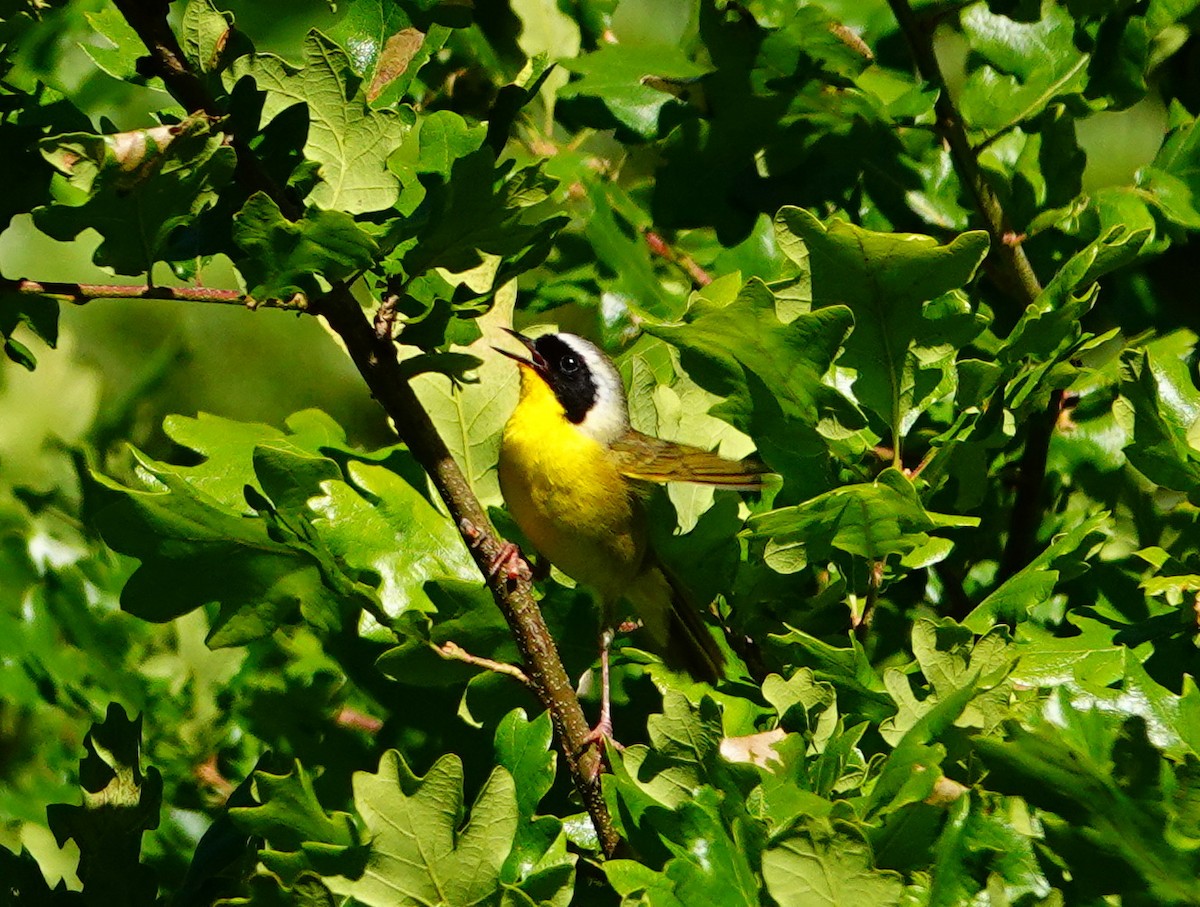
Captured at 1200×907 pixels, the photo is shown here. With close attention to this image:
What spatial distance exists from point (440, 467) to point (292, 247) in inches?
10.8

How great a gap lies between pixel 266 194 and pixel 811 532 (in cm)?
61

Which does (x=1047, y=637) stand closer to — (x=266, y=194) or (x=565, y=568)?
(x=565, y=568)

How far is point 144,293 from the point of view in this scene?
5.04ft

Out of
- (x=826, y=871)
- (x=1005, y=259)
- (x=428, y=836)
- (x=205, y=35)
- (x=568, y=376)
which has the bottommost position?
(x=568, y=376)

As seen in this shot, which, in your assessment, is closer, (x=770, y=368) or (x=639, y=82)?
(x=770, y=368)

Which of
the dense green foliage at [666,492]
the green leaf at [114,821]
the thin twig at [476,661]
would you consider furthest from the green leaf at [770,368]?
the green leaf at [114,821]

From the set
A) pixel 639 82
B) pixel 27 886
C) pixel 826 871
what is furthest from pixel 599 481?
pixel 826 871

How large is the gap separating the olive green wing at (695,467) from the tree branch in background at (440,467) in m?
0.29

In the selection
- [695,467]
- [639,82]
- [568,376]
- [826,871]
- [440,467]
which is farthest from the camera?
[568,376]

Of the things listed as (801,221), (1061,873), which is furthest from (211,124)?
(1061,873)

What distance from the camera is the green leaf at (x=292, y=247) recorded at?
4.68ft

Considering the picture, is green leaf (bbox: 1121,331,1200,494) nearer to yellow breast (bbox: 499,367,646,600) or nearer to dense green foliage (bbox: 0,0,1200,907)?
dense green foliage (bbox: 0,0,1200,907)

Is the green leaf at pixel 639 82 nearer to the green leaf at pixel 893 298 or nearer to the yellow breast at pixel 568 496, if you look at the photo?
the yellow breast at pixel 568 496

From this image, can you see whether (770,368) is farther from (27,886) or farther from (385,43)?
(27,886)
